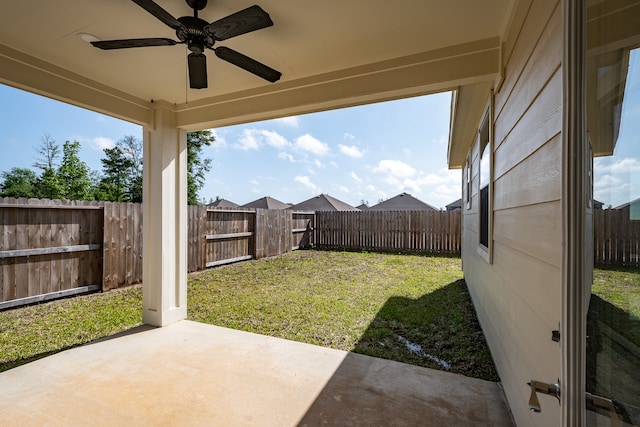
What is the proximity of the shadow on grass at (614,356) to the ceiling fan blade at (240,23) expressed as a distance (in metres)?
1.76

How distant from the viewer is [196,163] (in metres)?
17.1

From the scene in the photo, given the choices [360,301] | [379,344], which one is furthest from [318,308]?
[379,344]

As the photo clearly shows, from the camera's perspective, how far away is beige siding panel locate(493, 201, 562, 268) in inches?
40.9

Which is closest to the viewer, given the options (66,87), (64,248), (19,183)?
(66,87)

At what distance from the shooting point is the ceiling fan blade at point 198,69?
198 cm

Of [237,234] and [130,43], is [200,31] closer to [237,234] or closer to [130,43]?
[130,43]

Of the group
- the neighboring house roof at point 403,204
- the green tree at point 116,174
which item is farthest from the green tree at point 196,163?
the neighboring house roof at point 403,204

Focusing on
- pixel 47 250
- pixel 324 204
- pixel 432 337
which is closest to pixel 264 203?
pixel 324 204

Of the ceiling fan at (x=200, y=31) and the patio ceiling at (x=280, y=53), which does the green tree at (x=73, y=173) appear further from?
the ceiling fan at (x=200, y=31)

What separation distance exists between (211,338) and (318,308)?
56.3 inches

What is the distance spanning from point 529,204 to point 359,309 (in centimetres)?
288

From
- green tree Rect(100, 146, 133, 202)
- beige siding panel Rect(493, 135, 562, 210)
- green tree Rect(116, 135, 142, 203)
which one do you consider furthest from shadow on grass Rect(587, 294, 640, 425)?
green tree Rect(100, 146, 133, 202)

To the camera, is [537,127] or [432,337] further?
[432,337]

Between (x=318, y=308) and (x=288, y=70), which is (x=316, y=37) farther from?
(x=318, y=308)
